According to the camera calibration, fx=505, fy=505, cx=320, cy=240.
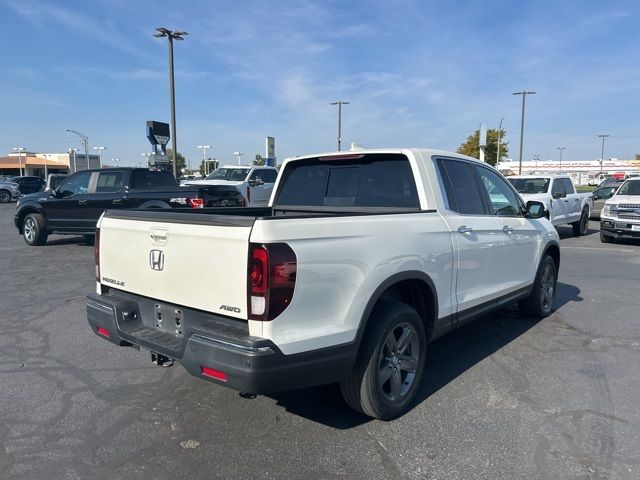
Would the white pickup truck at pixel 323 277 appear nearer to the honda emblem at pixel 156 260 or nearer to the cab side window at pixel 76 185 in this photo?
the honda emblem at pixel 156 260

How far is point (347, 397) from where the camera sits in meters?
3.37

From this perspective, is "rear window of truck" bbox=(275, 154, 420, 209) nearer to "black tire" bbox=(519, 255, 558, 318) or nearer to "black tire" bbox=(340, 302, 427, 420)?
"black tire" bbox=(340, 302, 427, 420)

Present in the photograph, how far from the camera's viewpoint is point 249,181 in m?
16.7

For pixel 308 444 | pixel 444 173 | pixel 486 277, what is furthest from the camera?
pixel 486 277

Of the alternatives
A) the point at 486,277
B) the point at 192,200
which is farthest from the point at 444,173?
the point at 192,200

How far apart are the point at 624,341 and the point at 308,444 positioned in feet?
12.6

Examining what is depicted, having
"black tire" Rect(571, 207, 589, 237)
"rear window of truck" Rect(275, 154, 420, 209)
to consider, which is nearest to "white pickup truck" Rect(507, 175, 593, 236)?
"black tire" Rect(571, 207, 589, 237)

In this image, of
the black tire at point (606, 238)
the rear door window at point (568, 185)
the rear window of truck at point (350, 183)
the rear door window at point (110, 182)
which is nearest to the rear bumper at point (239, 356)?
the rear window of truck at point (350, 183)

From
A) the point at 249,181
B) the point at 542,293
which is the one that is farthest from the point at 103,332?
the point at 249,181

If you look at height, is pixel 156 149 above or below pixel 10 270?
above

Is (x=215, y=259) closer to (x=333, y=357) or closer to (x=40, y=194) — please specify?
Result: (x=333, y=357)

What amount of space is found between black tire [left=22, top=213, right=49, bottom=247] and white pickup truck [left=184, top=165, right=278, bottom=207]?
485 cm

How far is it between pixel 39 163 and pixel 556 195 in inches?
3356

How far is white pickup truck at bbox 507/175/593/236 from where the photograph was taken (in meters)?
13.3
